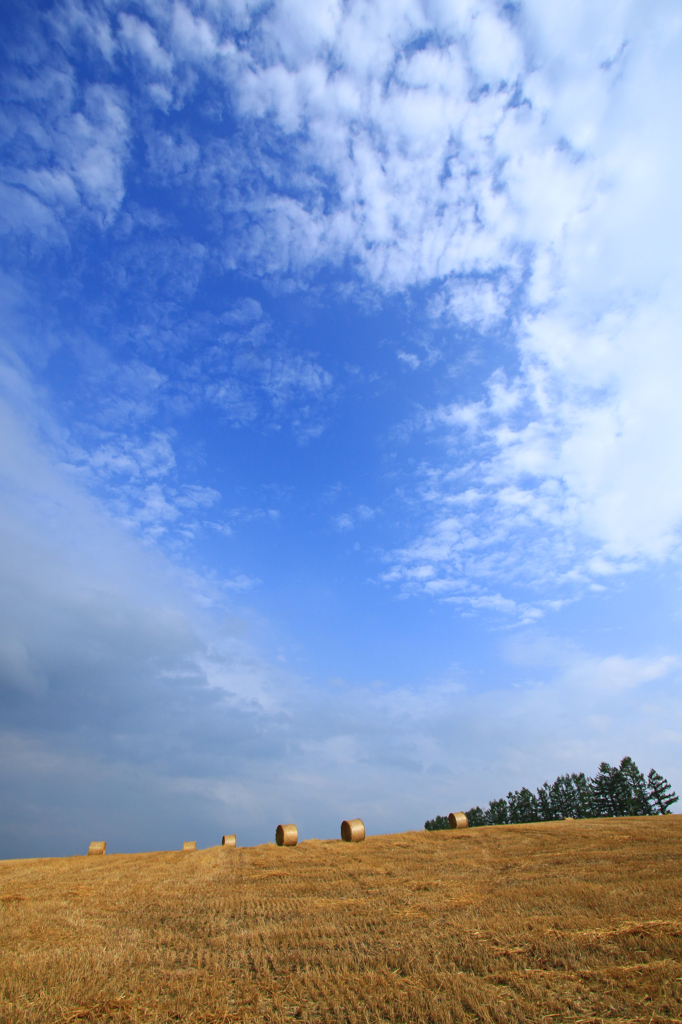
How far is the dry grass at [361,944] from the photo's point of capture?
563 cm

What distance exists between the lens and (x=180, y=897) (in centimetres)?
1198

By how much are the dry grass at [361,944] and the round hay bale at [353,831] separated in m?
9.69

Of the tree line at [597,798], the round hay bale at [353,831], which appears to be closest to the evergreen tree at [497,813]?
the tree line at [597,798]

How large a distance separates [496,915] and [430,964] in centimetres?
271

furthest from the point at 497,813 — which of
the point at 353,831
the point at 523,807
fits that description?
the point at 353,831

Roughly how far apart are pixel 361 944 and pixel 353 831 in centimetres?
1819

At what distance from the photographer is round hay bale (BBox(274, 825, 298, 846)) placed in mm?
23672

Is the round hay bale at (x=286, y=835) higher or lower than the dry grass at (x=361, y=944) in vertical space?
higher

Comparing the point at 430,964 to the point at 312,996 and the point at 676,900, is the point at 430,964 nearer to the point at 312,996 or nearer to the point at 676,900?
the point at 312,996

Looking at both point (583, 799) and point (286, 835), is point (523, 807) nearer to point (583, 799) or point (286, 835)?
point (583, 799)

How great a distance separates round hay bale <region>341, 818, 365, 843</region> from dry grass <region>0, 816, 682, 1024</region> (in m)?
9.69

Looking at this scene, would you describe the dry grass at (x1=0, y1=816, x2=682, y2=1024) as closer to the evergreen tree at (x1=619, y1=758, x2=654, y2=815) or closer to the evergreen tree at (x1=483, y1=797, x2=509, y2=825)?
the evergreen tree at (x1=619, y1=758, x2=654, y2=815)

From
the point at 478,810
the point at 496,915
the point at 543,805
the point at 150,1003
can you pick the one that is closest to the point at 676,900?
the point at 496,915

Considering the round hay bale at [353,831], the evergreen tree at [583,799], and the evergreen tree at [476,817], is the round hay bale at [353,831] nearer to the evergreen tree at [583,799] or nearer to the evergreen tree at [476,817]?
the evergreen tree at [583,799]
